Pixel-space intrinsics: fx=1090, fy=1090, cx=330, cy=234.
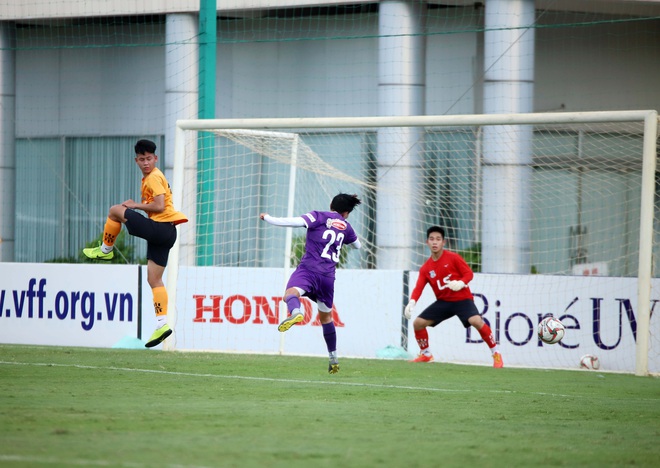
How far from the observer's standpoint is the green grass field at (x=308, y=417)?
20.6 ft

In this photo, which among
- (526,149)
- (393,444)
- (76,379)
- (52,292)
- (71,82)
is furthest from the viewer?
(71,82)

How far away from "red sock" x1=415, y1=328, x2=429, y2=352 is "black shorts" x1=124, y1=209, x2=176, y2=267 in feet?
14.7

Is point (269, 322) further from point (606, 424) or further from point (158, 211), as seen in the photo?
point (606, 424)

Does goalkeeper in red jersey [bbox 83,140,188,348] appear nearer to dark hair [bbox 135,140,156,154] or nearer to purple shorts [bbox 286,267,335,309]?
dark hair [bbox 135,140,156,154]

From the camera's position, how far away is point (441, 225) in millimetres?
19953

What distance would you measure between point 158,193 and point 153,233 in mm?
408

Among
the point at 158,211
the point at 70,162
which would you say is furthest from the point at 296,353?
the point at 70,162

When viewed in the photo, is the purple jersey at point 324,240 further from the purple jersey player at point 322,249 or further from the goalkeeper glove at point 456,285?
the goalkeeper glove at point 456,285

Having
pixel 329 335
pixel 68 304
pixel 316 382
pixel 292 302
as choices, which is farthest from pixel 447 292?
pixel 68 304

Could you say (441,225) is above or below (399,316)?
above

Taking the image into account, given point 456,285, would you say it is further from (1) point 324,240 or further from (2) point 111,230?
(2) point 111,230

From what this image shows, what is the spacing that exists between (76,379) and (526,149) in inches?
440

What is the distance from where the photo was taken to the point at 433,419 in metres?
8.03

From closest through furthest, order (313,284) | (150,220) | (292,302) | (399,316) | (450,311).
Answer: (150,220), (292,302), (313,284), (450,311), (399,316)
